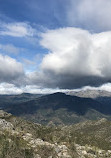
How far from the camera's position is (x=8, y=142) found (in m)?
198

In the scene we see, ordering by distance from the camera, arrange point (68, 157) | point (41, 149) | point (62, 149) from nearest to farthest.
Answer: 1. point (68, 157)
2. point (41, 149)
3. point (62, 149)

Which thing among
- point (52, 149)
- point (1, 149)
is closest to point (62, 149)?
point (52, 149)

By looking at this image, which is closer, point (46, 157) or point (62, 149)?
point (46, 157)

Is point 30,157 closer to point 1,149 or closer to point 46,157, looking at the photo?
point 46,157

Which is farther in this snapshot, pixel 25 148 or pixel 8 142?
pixel 8 142

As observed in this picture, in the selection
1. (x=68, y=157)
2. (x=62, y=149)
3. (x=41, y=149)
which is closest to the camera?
(x=68, y=157)

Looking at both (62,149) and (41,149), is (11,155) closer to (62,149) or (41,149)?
(41,149)

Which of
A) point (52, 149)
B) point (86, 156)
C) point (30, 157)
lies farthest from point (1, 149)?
point (86, 156)

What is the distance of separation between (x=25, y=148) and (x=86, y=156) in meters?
64.2

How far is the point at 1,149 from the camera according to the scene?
177250mm

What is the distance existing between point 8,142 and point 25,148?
29159mm

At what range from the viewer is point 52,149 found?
607ft

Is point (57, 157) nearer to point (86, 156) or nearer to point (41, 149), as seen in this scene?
point (41, 149)

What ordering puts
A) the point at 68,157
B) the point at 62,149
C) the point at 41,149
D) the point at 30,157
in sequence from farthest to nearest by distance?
the point at 62,149
the point at 41,149
the point at 68,157
the point at 30,157
